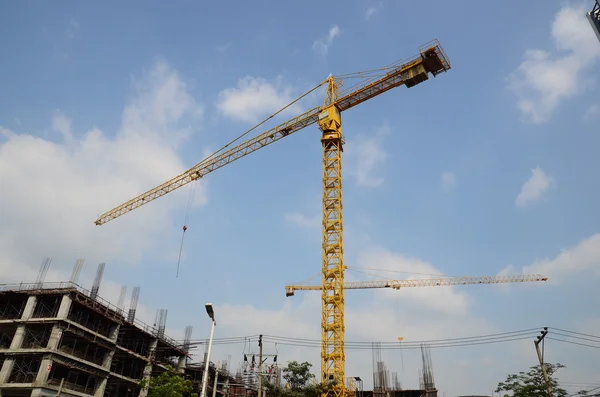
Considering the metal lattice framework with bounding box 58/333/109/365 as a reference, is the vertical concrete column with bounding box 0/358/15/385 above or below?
below

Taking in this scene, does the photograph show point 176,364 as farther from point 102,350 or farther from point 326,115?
point 326,115

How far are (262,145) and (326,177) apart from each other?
10.3m

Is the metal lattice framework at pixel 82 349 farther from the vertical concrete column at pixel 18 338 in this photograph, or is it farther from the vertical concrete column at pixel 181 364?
the vertical concrete column at pixel 181 364

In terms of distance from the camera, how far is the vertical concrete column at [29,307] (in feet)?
133

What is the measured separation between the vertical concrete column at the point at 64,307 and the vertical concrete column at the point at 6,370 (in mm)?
5120

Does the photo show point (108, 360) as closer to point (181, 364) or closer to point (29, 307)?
point (29, 307)

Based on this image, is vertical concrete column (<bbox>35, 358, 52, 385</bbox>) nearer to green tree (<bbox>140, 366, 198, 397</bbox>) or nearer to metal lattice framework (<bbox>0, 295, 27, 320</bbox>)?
metal lattice framework (<bbox>0, 295, 27, 320</bbox>)

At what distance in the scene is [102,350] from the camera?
152 ft

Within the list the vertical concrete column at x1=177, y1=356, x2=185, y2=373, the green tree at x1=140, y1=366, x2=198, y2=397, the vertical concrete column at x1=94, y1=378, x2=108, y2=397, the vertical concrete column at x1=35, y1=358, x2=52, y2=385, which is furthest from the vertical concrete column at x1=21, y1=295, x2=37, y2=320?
the vertical concrete column at x1=177, y1=356, x2=185, y2=373

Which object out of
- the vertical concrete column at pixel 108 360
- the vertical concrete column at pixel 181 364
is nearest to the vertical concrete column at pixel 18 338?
the vertical concrete column at pixel 108 360

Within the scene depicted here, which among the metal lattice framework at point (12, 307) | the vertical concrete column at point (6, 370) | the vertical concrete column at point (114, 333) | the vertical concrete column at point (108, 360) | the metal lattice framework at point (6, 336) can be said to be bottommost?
the vertical concrete column at point (6, 370)

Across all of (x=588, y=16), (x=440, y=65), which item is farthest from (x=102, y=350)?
(x=588, y=16)

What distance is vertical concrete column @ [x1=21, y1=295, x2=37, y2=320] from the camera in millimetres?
40438

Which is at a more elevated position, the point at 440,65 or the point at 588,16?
the point at 440,65
